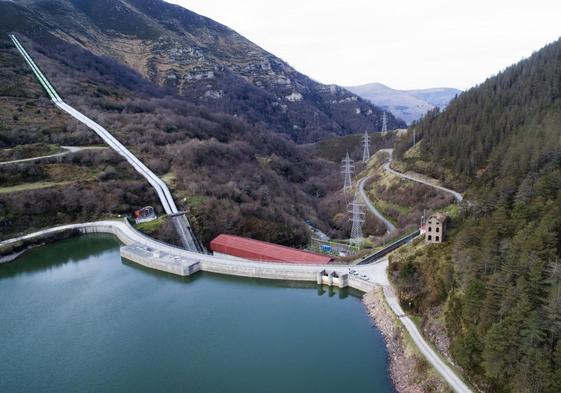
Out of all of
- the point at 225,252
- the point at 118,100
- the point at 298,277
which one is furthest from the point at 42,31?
the point at 298,277

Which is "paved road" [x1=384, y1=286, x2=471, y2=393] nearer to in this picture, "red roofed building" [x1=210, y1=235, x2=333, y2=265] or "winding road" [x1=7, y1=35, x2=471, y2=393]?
"winding road" [x1=7, y1=35, x2=471, y2=393]

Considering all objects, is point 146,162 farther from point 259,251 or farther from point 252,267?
point 252,267

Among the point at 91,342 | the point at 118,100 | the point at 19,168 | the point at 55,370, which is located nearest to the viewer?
the point at 55,370

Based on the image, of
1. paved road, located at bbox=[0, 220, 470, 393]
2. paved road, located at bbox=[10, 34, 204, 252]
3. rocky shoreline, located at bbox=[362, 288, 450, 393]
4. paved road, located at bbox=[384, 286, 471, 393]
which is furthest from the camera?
paved road, located at bbox=[10, 34, 204, 252]

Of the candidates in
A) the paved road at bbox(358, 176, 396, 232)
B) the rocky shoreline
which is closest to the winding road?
the paved road at bbox(358, 176, 396, 232)

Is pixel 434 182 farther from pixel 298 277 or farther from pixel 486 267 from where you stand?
pixel 486 267

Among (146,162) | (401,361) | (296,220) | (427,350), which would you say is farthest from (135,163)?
(427,350)

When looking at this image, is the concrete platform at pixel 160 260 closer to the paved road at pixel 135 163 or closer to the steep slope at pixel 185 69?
the paved road at pixel 135 163
